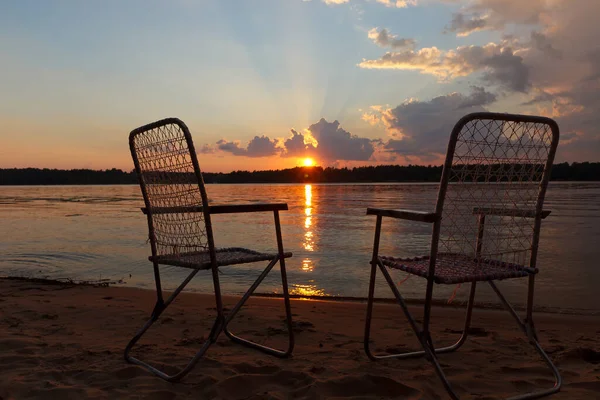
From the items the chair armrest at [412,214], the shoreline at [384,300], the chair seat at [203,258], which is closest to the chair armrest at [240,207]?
the chair seat at [203,258]

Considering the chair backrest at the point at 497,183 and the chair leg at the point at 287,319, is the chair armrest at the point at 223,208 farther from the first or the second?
the chair backrest at the point at 497,183

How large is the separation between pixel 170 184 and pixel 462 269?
195cm

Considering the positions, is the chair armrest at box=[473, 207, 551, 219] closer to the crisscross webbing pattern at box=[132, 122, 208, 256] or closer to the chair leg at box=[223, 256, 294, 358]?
the chair leg at box=[223, 256, 294, 358]

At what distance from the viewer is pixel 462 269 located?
2754mm

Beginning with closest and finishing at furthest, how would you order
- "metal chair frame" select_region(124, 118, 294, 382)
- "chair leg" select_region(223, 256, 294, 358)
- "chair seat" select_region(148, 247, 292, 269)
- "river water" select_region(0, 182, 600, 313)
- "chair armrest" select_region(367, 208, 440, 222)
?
"chair armrest" select_region(367, 208, 440, 222) < "metal chair frame" select_region(124, 118, 294, 382) < "chair seat" select_region(148, 247, 292, 269) < "chair leg" select_region(223, 256, 294, 358) < "river water" select_region(0, 182, 600, 313)

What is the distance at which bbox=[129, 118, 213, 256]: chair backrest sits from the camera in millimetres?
2789

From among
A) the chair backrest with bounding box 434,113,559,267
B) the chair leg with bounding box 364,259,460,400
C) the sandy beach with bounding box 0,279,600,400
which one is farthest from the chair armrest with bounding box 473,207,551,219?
the sandy beach with bounding box 0,279,600,400

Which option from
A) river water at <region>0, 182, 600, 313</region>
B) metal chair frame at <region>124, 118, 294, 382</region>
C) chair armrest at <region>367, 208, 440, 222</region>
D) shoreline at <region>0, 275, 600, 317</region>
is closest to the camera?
chair armrest at <region>367, 208, 440, 222</region>

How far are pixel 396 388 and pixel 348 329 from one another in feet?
5.03

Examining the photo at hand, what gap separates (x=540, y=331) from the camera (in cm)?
437

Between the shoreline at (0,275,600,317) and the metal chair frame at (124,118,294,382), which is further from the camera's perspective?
the shoreline at (0,275,600,317)

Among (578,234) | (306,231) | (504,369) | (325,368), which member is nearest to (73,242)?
(306,231)

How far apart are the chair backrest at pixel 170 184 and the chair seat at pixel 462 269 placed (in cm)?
124

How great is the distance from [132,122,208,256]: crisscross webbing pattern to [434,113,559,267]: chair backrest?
1.50 metres
